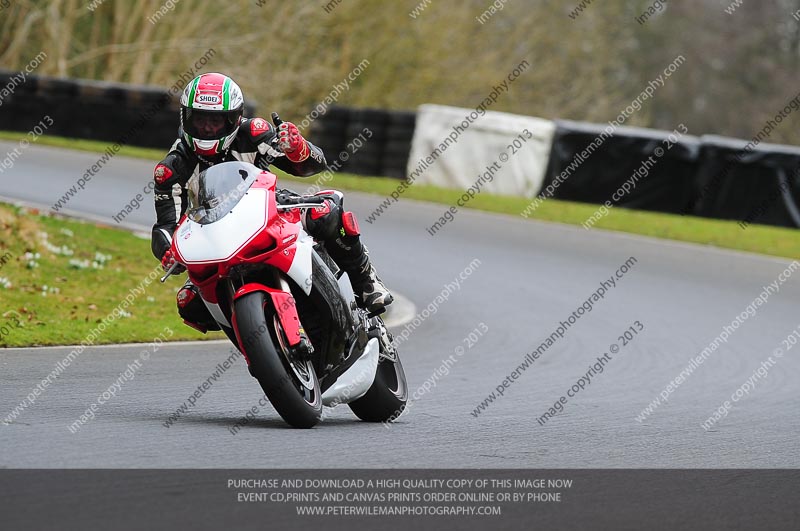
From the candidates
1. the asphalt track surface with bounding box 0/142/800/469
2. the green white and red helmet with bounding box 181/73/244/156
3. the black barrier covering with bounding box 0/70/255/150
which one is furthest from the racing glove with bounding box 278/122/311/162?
the black barrier covering with bounding box 0/70/255/150

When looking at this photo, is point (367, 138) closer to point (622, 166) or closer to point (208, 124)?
point (622, 166)

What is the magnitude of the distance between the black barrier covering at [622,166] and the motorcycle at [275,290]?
45.8 ft

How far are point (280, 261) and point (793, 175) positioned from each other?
47.6 feet

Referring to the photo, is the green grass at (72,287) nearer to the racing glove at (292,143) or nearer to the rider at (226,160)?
the rider at (226,160)

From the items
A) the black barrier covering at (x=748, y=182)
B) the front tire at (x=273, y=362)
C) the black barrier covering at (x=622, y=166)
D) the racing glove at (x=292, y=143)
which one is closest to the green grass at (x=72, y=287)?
the racing glove at (x=292, y=143)

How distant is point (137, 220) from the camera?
50.6ft

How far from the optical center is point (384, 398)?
6.55 meters

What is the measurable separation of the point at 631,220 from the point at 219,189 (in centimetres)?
1363

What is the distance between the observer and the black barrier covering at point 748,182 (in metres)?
18.8

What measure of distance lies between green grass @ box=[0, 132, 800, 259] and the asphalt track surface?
103 cm
